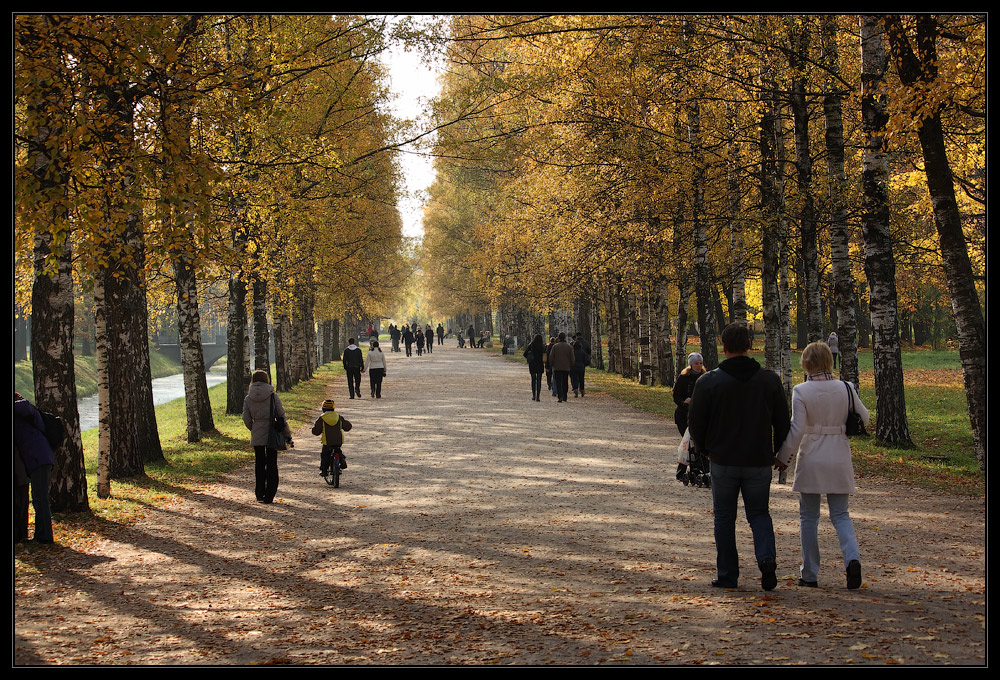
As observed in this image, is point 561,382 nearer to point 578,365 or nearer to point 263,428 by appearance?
point 578,365

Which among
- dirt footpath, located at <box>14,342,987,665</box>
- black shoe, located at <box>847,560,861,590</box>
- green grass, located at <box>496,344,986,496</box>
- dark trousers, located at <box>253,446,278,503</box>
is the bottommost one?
green grass, located at <box>496,344,986,496</box>

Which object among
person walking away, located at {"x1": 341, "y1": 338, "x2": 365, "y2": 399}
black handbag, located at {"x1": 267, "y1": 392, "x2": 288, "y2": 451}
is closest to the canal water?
person walking away, located at {"x1": 341, "y1": 338, "x2": 365, "y2": 399}

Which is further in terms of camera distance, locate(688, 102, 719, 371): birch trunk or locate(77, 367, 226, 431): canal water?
locate(77, 367, 226, 431): canal water

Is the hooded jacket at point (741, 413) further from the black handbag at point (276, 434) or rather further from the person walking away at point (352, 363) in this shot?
the person walking away at point (352, 363)

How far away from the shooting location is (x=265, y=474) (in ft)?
37.2

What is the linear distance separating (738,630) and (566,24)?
10.4 m

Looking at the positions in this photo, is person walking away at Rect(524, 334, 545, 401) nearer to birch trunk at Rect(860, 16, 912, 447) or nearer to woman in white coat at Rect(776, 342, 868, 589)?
birch trunk at Rect(860, 16, 912, 447)

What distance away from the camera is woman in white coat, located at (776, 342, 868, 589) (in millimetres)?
6590

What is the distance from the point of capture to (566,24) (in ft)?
45.3

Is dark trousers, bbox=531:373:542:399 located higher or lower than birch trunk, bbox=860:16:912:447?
lower

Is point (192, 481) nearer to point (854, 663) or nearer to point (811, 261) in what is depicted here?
point (854, 663)

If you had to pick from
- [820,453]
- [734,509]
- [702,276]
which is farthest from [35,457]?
[702,276]

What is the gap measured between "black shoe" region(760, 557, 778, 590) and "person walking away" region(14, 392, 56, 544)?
21.8ft

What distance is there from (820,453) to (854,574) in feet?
2.84
